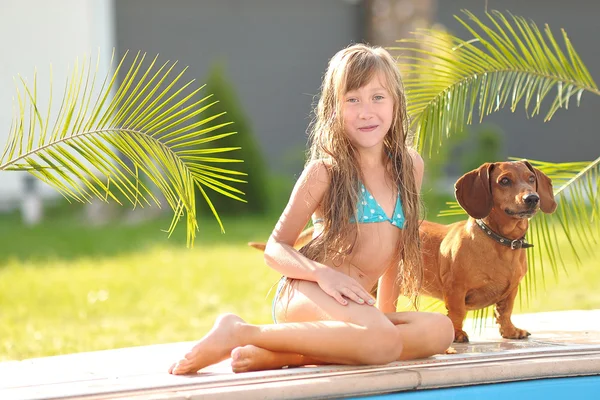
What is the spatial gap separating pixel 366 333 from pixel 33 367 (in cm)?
141

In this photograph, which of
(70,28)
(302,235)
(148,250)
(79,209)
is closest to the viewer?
(302,235)

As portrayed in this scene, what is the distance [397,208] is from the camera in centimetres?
365

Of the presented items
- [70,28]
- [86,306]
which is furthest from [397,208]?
[70,28]

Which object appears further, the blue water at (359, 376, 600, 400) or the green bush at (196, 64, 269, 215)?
the green bush at (196, 64, 269, 215)

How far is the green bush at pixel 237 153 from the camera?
472 inches

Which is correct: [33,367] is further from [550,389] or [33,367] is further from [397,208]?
[550,389]

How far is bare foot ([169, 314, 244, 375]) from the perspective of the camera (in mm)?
3195

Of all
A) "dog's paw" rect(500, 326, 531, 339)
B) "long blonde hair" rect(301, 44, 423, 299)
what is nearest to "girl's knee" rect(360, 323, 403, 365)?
"long blonde hair" rect(301, 44, 423, 299)

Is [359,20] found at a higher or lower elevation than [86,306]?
higher

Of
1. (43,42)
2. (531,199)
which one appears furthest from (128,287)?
(43,42)

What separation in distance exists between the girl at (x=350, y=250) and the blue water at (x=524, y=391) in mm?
251

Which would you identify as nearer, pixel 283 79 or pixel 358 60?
pixel 358 60

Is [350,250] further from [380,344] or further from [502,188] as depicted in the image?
[502,188]

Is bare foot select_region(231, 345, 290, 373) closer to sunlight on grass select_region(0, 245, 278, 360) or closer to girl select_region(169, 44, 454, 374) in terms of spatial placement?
girl select_region(169, 44, 454, 374)
